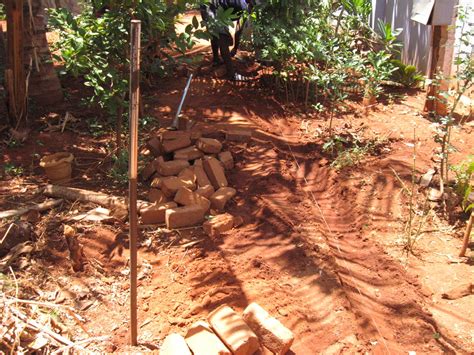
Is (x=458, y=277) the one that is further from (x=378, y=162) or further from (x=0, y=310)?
(x=0, y=310)

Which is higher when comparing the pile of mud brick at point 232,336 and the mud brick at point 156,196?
the mud brick at point 156,196

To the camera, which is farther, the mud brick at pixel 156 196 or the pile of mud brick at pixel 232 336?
the mud brick at pixel 156 196

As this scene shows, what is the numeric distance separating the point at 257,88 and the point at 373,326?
403 centimetres

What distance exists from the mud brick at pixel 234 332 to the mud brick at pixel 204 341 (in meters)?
0.03

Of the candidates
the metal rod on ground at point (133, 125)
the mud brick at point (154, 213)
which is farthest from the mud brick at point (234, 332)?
the mud brick at point (154, 213)

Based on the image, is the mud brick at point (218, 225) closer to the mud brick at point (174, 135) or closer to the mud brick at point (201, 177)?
the mud brick at point (201, 177)

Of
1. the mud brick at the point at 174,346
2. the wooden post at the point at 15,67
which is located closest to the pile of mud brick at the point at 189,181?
the mud brick at the point at 174,346

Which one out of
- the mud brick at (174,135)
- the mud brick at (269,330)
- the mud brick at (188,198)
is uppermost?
the mud brick at (174,135)

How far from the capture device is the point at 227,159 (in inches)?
184

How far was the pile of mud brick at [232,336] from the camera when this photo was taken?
2.68 meters

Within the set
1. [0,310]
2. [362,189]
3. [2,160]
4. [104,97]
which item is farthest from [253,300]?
[2,160]

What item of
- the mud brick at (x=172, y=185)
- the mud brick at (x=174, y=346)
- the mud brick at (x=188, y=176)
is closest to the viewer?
the mud brick at (x=174, y=346)

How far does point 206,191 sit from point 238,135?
105cm

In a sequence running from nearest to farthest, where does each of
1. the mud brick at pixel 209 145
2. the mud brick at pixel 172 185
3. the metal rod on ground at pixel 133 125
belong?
the metal rod on ground at pixel 133 125
the mud brick at pixel 172 185
the mud brick at pixel 209 145
